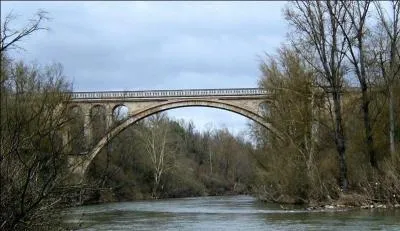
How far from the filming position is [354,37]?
28281mm

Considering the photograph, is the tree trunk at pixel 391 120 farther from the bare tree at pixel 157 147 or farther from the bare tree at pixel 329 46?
the bare tree at pixel 157 147

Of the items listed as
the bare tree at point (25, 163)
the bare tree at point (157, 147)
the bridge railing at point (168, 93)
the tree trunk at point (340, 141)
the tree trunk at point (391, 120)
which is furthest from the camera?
the bare tree at point (157, 147)

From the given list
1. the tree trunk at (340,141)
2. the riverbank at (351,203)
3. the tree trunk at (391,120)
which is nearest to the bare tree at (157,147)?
the tree trunk at (340,141)

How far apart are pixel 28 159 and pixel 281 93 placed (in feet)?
81.0

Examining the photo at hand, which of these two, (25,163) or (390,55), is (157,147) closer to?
(390,55)

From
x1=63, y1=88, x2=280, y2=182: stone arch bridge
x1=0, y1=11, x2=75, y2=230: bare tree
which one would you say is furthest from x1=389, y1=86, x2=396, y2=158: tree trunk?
x1=63, y1=88, x2=280, y2=182: stone arch bridge

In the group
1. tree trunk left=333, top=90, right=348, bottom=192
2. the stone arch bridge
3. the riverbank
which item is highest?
the stone arch bridge

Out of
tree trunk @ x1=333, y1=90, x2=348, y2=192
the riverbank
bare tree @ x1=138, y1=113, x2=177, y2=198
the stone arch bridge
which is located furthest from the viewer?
bare tree @ x1=138, y1=113, x2=177, y2=198

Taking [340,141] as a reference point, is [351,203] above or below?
below

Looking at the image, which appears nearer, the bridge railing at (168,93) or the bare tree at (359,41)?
the bare tree at (359,41)

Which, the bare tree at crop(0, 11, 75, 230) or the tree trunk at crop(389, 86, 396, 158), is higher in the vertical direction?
the tree trunk at crop(389, 86, 396, 158)

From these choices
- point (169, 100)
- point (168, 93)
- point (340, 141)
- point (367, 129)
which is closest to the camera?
point (367, 129)

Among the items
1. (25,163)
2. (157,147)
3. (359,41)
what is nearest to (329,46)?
Answer: (359,41)

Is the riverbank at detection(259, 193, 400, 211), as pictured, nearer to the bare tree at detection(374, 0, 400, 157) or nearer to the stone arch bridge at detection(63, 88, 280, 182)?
the bare tree at detection(374, 0, 400, 157)
